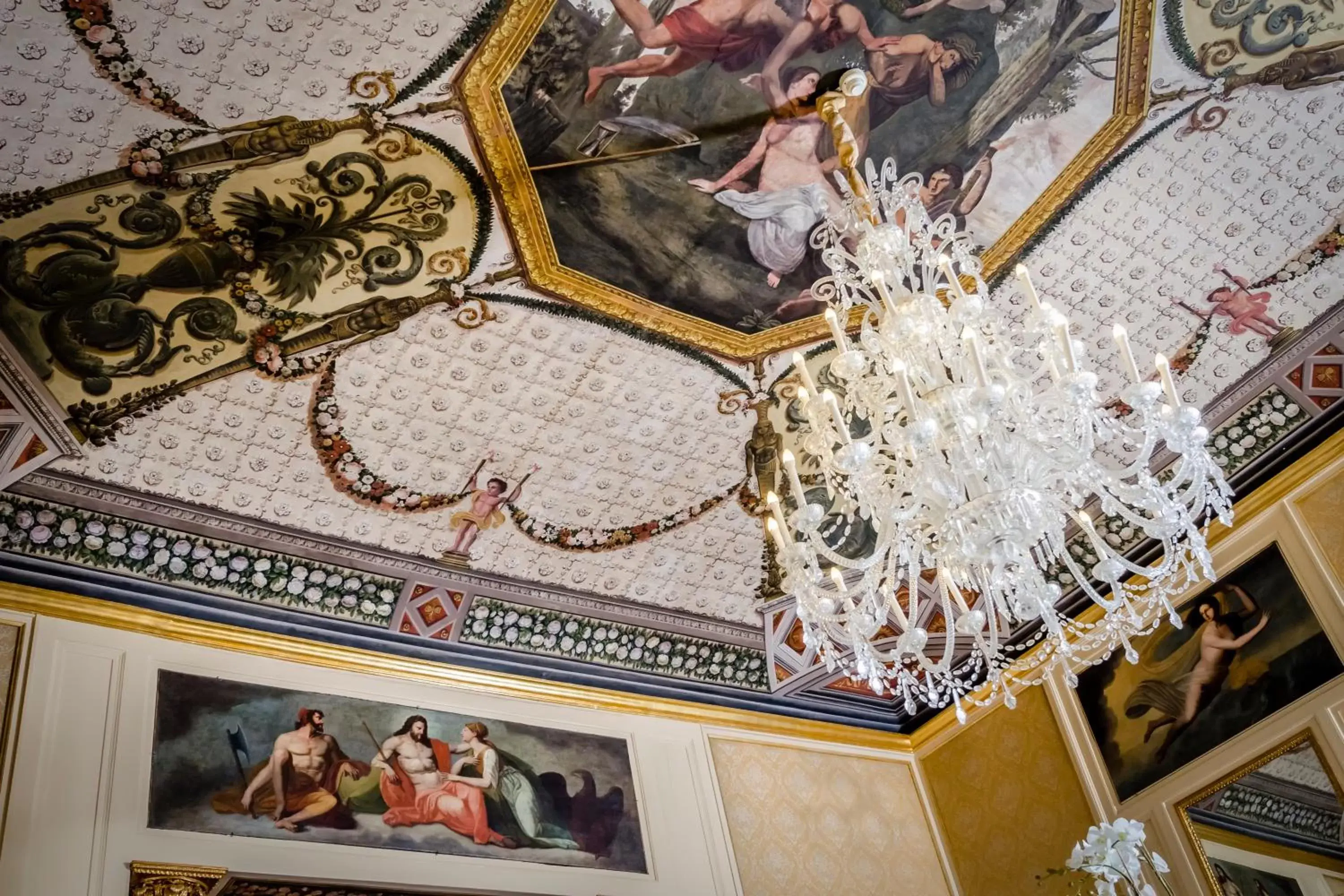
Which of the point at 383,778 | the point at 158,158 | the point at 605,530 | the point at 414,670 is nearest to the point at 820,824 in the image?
the point at 605,530

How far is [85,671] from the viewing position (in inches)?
270

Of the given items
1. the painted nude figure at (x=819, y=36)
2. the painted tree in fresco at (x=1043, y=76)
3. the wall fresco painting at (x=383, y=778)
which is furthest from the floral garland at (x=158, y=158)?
the painted tree in fresco at (x=1043, y=76)

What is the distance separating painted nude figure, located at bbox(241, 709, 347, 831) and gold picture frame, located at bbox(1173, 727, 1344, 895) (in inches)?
222

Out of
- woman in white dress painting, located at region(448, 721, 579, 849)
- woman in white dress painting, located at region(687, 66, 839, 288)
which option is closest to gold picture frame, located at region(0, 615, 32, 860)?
woman in white dress painting, located at region(448, 721, 579, 849)

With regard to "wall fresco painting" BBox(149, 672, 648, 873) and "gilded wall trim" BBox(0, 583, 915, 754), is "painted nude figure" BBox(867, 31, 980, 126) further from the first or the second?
"wall fresco painting" BBox(149, 672, 648, 873)

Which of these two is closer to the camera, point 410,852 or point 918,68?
point 918,68

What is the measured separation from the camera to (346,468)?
7754 mm

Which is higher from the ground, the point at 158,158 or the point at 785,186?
the point at 785,186

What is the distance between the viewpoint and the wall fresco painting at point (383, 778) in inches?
274

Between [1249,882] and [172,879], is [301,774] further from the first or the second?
[1249,882]

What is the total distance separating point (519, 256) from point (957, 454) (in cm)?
295

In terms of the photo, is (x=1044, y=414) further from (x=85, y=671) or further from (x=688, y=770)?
(x=85, y=671)

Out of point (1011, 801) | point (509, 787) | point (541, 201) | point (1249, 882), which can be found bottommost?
point (1249, 882)

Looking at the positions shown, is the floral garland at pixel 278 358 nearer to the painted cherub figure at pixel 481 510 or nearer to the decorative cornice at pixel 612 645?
the painted cherub figure at pixel 481 510
